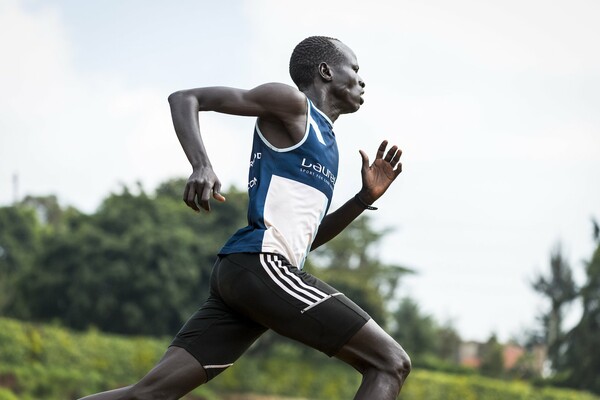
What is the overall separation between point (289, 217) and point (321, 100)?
78cm

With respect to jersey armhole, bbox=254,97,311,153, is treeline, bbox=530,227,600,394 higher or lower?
lower

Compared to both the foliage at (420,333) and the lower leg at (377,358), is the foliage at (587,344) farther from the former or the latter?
the lower leg at (377,358)

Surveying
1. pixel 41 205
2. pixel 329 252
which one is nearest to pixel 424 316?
pixel 329 252

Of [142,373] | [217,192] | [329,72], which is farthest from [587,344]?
[217,192]

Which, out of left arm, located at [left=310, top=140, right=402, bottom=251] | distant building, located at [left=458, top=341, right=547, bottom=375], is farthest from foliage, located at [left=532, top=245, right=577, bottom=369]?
left arm, located at [left=310, top=140, right=402, bottom=251]

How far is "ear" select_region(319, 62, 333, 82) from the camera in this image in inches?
225

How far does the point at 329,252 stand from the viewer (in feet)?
207

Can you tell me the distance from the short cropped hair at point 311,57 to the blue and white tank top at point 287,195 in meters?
0.38

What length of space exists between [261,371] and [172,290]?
5.22 metres

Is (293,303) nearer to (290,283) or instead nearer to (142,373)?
(290,283)

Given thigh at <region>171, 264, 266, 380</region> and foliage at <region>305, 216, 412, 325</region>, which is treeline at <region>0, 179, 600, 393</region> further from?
thigh at <region>171, 264, 266, 380</region>

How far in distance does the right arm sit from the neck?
0.39 meters

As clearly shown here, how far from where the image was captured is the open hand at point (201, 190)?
4.79 meters

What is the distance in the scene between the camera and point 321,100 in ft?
18.7
